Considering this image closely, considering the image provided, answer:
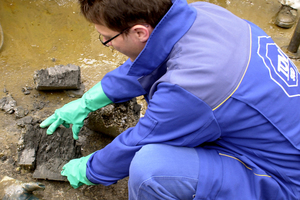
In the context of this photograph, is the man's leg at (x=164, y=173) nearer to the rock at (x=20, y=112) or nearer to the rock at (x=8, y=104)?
the rock at (x=20, y=112)

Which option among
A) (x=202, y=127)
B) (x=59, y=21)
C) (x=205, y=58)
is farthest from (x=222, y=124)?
(x=59, y=21)

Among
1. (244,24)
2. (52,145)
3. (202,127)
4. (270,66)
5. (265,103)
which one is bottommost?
(52,145)

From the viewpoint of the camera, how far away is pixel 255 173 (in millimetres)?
1306

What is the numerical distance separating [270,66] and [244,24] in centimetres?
30

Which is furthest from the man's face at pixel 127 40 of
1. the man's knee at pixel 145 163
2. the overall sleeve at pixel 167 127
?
the man's knee at pixel 145 163

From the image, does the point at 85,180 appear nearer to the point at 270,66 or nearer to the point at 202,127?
the point at 202,127

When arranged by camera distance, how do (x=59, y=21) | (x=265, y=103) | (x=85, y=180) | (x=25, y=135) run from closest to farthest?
(x=265, y=103) < (x=85, y=180) < (x=25, y=135) < (x=59, y=21)

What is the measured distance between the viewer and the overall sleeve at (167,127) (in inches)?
46.5

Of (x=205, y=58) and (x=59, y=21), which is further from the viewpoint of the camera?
(x=59, y=21)

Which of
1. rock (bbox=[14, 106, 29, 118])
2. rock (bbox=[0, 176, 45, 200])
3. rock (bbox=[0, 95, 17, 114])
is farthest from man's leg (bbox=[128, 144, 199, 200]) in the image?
rock (bbox=[0, 95, 17, 114])

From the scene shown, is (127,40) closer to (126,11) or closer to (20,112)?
(126,11)

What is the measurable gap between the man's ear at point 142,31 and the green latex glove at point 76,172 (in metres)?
0.84

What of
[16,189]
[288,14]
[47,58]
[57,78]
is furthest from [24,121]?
[288,14]

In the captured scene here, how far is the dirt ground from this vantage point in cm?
187
